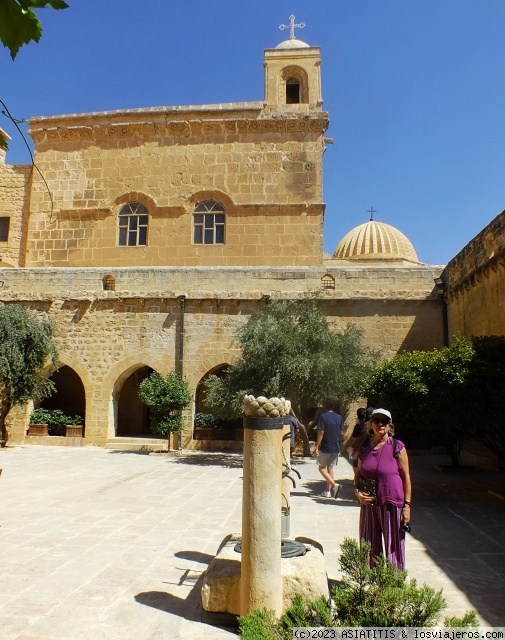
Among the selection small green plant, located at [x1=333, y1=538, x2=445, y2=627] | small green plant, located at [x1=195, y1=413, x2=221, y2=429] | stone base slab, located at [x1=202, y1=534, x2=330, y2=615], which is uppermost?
small green plant, located at [x1=195, y1=413, x2=221, y2=429]

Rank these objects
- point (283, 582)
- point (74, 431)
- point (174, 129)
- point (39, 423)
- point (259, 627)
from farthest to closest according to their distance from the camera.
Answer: point (174, 129) < point (39, 423) < point (74, 431) < point (283, 582) < point (259, 627)

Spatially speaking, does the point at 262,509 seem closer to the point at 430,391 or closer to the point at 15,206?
the point at 430,391

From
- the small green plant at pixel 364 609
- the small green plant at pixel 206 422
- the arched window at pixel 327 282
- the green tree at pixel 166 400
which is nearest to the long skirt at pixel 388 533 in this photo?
the small green plant at pixel 364 609

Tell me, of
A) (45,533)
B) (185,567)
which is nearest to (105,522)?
(45,533)

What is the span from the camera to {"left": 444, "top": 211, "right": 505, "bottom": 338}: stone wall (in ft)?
33.4

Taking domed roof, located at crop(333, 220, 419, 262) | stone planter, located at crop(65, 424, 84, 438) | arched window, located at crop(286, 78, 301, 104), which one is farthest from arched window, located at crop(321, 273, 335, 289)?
domed roof, located at crop(333, 220, 419, 262)

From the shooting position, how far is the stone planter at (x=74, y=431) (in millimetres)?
14727

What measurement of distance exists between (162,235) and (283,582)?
1561 centimetres

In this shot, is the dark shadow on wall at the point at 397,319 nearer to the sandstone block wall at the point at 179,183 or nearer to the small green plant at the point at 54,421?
the sandstone block wall at the point at 179,183

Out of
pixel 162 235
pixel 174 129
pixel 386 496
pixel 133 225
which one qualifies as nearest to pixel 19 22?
pixel 386 496

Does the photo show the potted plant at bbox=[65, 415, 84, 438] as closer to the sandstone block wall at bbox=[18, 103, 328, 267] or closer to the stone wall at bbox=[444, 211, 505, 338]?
the sandstone block wall at bbox=[18, 103, 328, 267]

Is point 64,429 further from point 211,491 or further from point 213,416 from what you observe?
point 211,491

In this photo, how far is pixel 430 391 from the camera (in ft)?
25.4

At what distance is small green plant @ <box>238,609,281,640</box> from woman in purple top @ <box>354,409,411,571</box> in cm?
145
